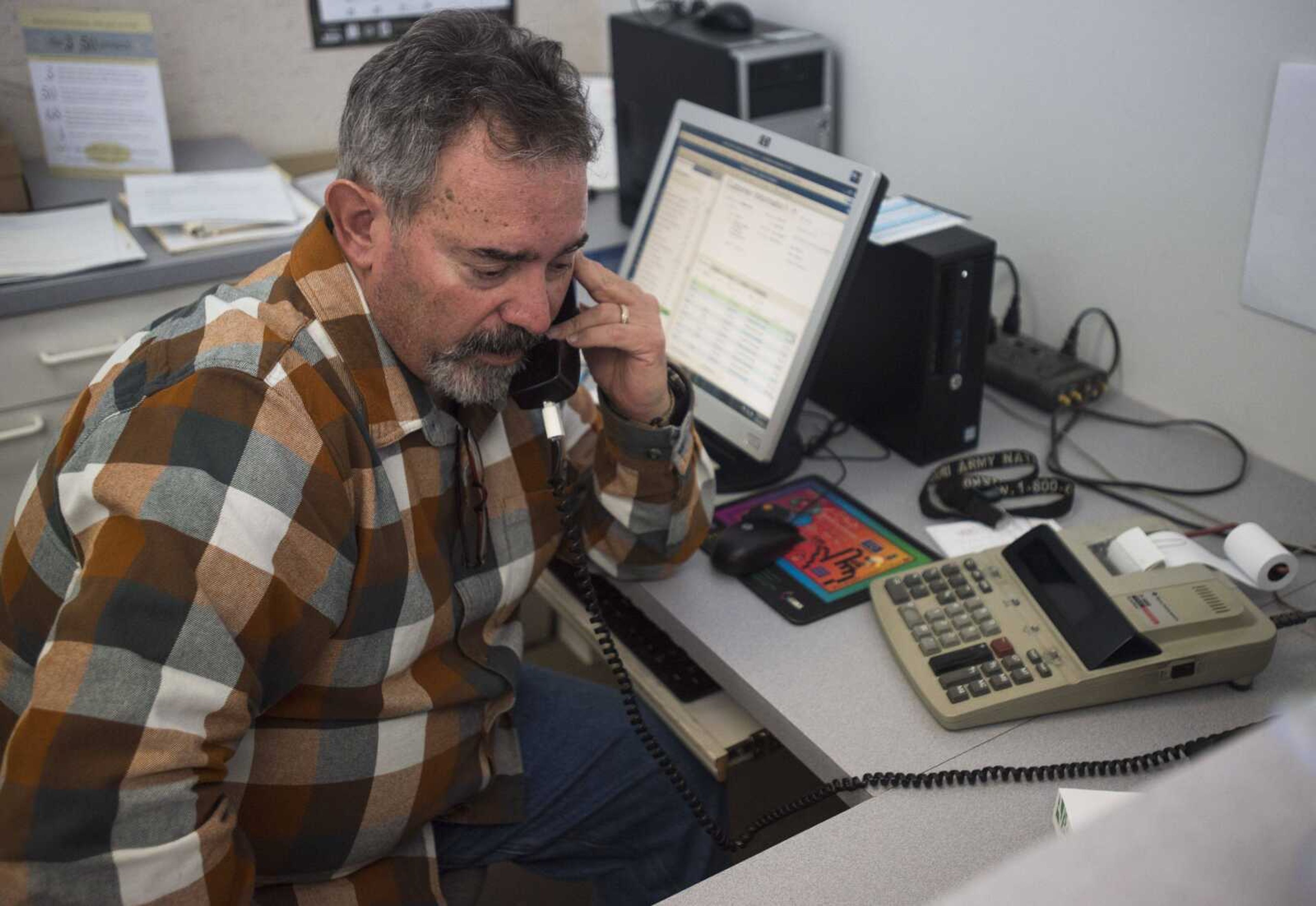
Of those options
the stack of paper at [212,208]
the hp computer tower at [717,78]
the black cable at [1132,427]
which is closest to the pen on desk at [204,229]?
the stack of paper at [212,208]

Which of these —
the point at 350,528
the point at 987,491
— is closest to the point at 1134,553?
the point at 987,491

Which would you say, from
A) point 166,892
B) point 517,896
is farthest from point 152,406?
point 517,896

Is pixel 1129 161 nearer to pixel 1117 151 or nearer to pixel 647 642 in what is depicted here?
pixel 1117 151

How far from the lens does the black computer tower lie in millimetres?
1371

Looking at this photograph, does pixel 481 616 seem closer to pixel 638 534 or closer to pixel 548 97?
pixel 638 534

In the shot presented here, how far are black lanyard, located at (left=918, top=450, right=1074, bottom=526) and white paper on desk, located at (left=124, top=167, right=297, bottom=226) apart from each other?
3.82ft

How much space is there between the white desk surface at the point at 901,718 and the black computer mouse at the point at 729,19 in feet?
2.73

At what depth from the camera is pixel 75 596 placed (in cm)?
83

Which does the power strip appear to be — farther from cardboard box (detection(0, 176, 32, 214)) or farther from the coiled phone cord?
cardboard box (detection(0, 176, 32, 214))

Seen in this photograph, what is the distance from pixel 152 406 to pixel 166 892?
1.20 ft

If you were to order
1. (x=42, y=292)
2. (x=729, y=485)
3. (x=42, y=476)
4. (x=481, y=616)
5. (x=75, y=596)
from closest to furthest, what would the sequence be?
(x=75, y=596) < (x=42, y=476) < (x=481, y=616) < (x=729, y=485) < (x=42, y=292)

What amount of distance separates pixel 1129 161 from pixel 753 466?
61cm

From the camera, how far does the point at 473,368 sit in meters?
1.04

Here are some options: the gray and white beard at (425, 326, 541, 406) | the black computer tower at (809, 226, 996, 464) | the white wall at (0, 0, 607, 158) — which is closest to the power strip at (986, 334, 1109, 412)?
the black computer tower at (809, 226, 996, 464)
